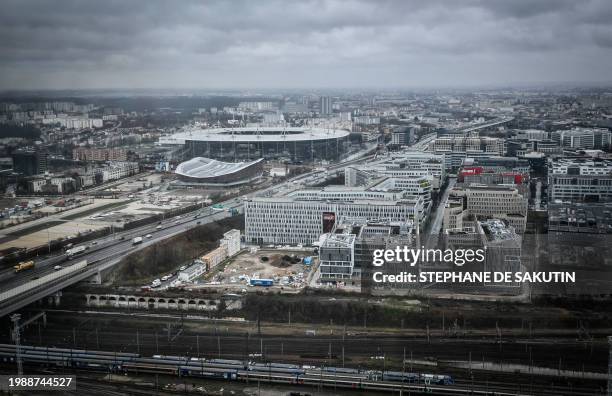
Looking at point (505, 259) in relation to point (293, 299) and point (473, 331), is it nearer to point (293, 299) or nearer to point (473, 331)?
point (473, 331)

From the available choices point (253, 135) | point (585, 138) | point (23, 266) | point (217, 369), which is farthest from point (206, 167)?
point (217, 369)

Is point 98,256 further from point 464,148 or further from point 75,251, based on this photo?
point 464,148

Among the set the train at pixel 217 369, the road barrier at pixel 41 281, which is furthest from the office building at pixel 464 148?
the train at pixel 217 369

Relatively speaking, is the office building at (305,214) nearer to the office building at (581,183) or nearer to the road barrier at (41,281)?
the road barrier at (41,281)

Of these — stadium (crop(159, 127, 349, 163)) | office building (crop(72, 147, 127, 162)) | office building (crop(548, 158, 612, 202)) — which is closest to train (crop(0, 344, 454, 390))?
office building (crop(548, 158, 612, 202))

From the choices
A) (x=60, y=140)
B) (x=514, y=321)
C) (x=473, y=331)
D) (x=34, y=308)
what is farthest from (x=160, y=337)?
(x=60, y=140)

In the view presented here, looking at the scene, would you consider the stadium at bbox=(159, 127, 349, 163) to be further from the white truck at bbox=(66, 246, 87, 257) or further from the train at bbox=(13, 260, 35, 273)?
the train at bbox=(13, 260, 35, 273)
